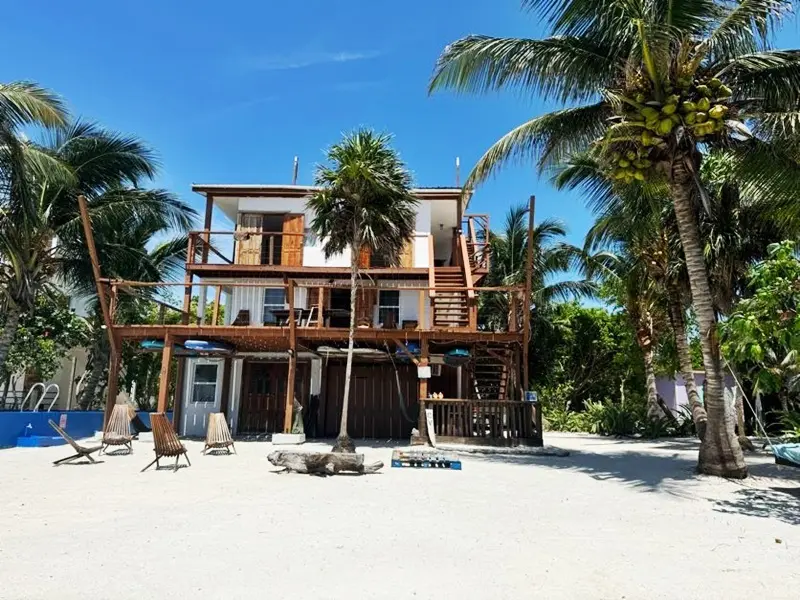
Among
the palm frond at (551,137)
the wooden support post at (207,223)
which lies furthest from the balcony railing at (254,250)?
the palm frond at (551,137)

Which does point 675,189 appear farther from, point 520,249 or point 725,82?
point 520,249

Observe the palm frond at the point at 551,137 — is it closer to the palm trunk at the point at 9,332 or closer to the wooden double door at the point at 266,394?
the wooden double door at the point at 266,394

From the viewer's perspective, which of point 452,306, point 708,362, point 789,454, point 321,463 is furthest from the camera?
point 452,306

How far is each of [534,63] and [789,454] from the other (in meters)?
7.51

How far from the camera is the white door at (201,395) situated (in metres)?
17.0

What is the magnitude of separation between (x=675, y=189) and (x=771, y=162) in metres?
1.51

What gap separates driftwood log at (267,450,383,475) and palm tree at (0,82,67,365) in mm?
9314

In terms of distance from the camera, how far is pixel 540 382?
26.2 meters

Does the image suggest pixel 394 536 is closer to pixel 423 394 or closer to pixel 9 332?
pixel 423 394

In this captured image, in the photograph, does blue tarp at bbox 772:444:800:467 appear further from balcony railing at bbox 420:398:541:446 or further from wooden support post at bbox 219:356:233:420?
Answer: wooden support post at bbox 219:356:233:420

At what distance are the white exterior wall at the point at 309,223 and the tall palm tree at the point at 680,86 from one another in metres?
7.57

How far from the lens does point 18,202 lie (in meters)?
13.7

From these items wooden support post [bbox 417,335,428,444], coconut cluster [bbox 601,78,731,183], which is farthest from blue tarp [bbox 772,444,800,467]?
wooden support post [bbox 417,335,428,444]

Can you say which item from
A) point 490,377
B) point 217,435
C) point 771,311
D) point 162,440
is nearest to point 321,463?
point 162,440
